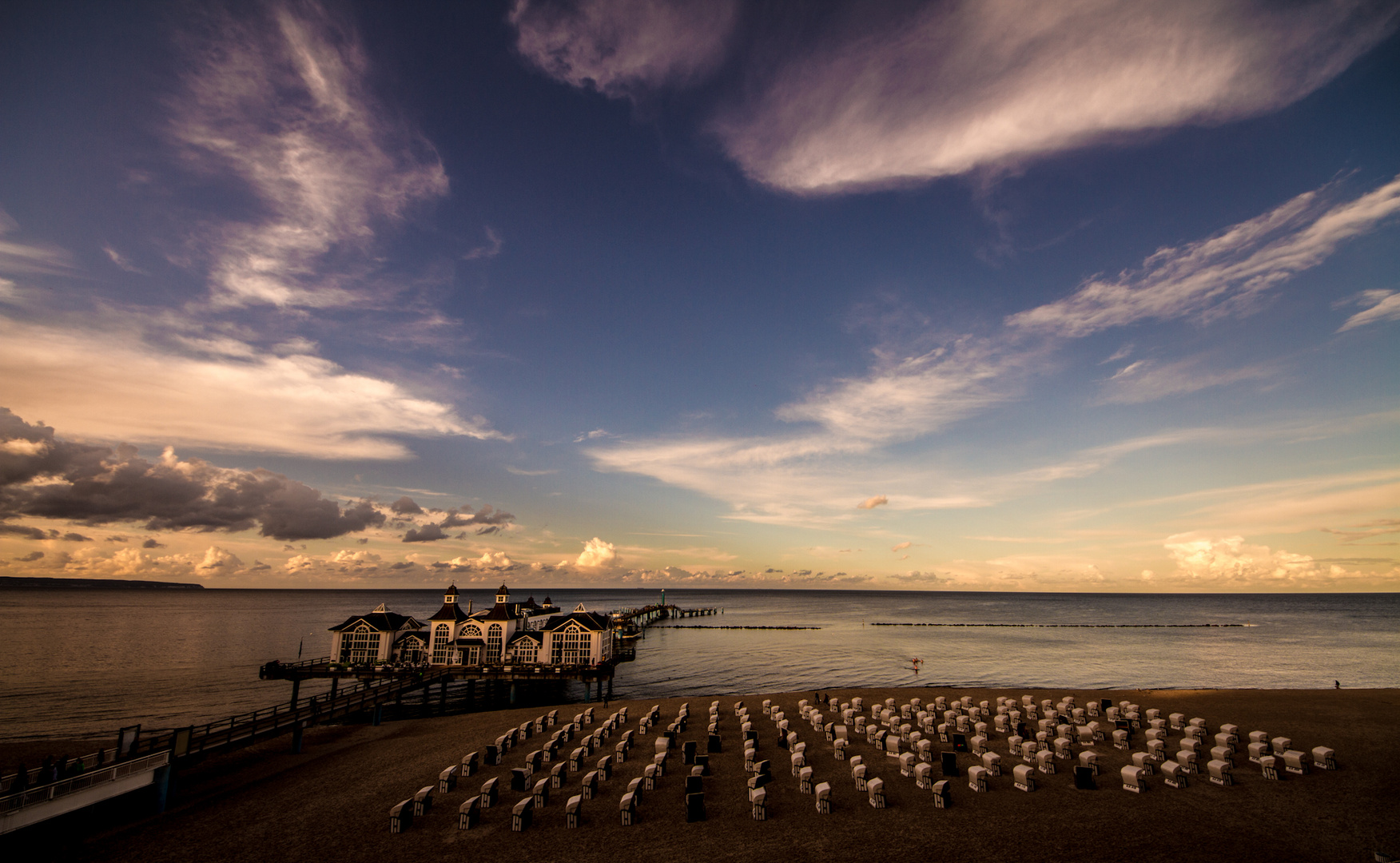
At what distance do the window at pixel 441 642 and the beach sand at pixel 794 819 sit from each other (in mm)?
26102

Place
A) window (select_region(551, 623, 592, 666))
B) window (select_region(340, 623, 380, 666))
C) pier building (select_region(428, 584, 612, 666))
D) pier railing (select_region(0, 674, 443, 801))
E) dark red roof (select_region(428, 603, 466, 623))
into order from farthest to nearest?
1. dark red roof (select_region(428, 603, 466, 623))
2. pier building (select_region(428, 584, 612, 666))
3. window (select_region(551, 623, 592, 666))
4. window (select_region(340, 623, 380, 666))
5. pier railing (select_region(0, 674, 443, 801))

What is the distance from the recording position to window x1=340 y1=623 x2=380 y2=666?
53906mm

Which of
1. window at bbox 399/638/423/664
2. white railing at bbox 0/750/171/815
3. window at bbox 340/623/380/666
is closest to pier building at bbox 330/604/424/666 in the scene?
window at bbox 340/623/380/666

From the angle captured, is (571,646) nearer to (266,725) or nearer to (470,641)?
(470,641)

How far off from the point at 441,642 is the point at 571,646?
11.9 m

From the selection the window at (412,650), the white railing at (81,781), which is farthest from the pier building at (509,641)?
the white railing at (81,781)

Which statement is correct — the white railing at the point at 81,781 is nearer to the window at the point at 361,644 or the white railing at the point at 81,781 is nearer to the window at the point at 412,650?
the window at the point at 361,644

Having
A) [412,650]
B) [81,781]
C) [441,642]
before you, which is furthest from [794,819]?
[412,650]

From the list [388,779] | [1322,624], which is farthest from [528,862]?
[1322,624]

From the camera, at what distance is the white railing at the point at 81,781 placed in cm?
1839

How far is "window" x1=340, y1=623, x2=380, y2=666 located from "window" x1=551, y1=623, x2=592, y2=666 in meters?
15.3

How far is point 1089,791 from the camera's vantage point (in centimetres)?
2205

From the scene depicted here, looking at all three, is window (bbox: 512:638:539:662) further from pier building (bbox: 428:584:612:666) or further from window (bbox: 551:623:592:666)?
window (bbox: 551:623:592:666)

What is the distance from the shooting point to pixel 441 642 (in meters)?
55.8
